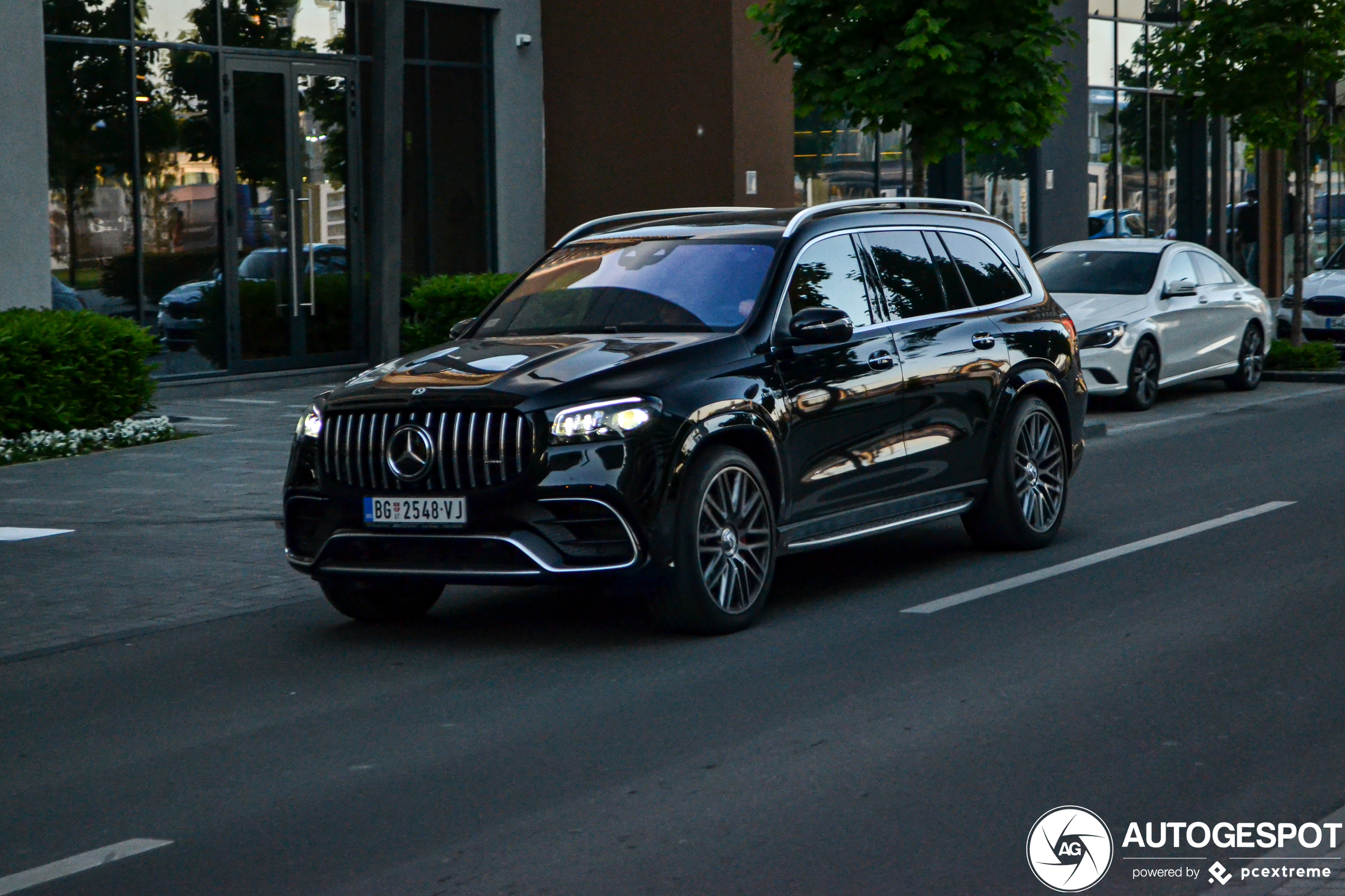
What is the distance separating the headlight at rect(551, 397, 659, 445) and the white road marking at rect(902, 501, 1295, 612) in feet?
5.42

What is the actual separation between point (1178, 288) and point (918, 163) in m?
3.01

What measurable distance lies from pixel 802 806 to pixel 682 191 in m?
18.1

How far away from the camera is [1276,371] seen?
21625mm

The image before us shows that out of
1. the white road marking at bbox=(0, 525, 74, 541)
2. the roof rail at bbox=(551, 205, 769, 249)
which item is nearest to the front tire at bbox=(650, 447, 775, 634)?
the roof rail at bbox=(551, 205, 769, 249)

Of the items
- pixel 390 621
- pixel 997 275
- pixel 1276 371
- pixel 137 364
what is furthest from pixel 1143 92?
pixel 390 621

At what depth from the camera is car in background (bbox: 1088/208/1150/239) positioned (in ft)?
104

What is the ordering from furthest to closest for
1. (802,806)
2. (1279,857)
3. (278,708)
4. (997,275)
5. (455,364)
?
(997,275) < (455,364) < (278,708) < (802,806) < (1279,857)

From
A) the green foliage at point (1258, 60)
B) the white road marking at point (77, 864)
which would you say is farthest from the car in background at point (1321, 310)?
the white road marking at point (77, 864)

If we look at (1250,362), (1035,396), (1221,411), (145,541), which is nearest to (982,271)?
(1035,396)

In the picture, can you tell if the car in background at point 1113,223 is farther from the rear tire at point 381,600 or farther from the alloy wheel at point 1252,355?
the rear tire at point 381,600

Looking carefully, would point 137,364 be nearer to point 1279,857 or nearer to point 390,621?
point 390,621

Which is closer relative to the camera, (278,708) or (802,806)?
(802,806)

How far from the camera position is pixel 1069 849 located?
15.9 ft

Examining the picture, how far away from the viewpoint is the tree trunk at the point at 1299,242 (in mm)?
22672
